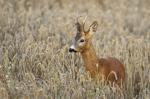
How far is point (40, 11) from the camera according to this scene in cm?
1411

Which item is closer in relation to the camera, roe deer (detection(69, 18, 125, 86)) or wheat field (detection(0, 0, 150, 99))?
wheat field (detection(0, 0, 150, 99))

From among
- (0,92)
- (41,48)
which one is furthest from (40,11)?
(0,92)

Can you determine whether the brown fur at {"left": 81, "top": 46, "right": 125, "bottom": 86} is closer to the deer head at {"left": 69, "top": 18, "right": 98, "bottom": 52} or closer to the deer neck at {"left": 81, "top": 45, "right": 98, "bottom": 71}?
the deer neck at {"left": 81, "top": 45, "right": 98, "bottom": 71}

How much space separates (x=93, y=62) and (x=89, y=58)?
80 mm

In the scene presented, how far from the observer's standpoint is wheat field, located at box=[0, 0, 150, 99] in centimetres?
834

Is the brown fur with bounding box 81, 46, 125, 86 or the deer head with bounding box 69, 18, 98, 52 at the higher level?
the deer head with bounding box 69, 18, 98, 52

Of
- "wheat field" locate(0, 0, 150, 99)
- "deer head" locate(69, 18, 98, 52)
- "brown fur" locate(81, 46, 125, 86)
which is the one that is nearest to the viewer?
"wheat field" locate(0, 0, 150, 99)

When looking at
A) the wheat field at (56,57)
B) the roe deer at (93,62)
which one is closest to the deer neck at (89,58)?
the roe deer at (93,62)

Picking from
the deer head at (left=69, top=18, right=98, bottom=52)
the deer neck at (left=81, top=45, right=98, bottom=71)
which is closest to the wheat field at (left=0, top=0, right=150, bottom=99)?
the deer neck at (left=81, top=45, right=98, bottom=71)

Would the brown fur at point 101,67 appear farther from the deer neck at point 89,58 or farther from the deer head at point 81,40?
the deer head at point 81,40

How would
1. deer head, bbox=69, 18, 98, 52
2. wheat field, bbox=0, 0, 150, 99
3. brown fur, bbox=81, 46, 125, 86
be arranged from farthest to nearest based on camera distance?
brown fur, bbox=81, 46, 125, 86 < deer head, bbox=69, 18, 98, 52 < wheat field, bbox=0, 0, 150, 99

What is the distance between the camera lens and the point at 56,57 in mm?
9625

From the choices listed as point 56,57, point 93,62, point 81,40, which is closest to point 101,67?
point 93,62

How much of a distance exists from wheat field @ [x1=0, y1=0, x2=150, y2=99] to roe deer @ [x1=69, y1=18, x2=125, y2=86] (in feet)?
0.46
